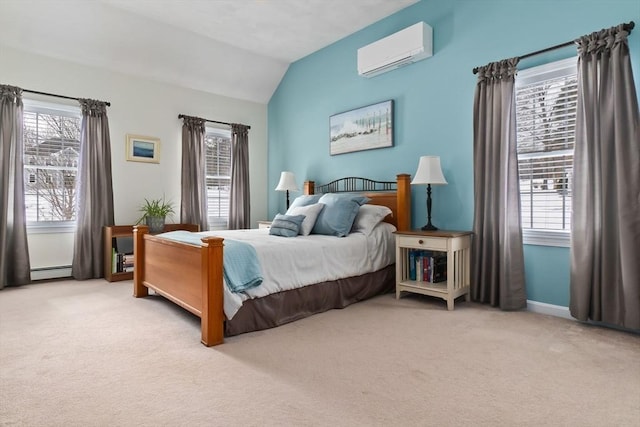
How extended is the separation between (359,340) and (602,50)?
2.71 meters

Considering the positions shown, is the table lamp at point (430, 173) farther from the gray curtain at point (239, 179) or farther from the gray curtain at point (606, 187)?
the gray curtain at point (239, 179)

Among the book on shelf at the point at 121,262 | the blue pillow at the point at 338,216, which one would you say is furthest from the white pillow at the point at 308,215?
the book on shelf at the point at 121,262

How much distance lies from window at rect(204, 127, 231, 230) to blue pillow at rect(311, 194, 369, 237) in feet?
8.30

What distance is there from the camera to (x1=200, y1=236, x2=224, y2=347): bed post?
247 centimetres

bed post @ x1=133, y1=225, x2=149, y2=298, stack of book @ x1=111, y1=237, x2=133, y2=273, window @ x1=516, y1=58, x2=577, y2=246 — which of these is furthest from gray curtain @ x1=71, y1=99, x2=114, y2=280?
window @ x1=516, y1=58, x2=577, y2=246

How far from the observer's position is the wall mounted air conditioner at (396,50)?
12.6 ft

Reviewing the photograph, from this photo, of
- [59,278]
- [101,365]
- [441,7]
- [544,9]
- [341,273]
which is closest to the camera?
[101,365]

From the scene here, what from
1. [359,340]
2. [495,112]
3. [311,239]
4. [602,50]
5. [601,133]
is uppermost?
[602,50]

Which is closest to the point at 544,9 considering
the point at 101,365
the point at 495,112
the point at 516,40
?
the point at 516,40

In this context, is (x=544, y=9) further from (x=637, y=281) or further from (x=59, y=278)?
(x=59, y=278)

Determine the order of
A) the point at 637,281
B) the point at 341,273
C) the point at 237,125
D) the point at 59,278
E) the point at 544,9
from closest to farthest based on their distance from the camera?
1. the point at 637,281
2. the point at 544,9
3. the point at 341,273
4. the point at 59,278
5. the point at 237,125

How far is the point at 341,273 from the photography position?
3.35 metres

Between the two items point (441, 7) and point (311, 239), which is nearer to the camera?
point (311, 239)

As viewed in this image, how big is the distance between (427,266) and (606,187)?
1.53 metres
